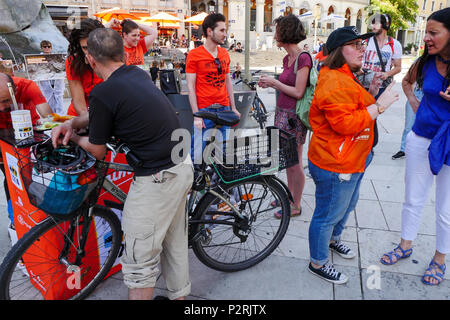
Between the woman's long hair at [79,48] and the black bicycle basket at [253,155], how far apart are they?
1.32m

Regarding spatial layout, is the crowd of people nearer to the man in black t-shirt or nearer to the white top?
the man in black t-shirt

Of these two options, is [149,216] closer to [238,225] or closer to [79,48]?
[238,225]

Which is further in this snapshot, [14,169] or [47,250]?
[14,169]

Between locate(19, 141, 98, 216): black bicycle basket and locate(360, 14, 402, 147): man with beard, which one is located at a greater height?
locate(360, 14, 402, 147): man with beard

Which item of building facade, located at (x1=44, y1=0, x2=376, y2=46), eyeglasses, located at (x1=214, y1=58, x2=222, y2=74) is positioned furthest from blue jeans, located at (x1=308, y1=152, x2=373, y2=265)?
building facade, located at (x1=44, y1=0, x2=376, y2=46)

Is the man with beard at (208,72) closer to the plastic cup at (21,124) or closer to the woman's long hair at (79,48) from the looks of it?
the woman's long hair at (79,48)

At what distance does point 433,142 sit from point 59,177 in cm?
246

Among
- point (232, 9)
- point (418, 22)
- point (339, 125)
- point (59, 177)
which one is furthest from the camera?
point (418, 22)

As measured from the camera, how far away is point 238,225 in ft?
9.02

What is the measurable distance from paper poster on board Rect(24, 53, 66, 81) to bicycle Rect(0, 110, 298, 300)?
5177mm

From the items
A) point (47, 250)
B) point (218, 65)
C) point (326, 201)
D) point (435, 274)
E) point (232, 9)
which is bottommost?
point (435, 274)

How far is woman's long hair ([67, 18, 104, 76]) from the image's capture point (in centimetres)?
276

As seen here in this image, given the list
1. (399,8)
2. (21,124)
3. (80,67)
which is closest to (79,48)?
(80,67)

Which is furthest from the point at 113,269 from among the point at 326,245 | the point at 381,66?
the point at 381,66
